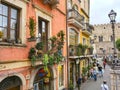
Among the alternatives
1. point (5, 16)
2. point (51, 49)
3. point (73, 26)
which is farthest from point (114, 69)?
point (73, 26)

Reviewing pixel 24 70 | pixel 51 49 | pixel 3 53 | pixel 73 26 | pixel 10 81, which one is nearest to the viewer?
pixel 3 53

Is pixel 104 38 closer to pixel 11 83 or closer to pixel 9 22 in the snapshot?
pixel 11 83

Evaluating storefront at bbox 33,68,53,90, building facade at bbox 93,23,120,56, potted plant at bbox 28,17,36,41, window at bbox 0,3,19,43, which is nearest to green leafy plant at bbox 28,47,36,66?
potted plant at bbox 28,17,36,41

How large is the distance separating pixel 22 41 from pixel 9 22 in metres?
1.33

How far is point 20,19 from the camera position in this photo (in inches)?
430

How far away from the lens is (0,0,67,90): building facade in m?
9.77

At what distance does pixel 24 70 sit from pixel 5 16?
297 centimetres

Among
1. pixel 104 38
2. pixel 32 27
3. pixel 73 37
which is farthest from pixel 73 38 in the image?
pixel 104 38

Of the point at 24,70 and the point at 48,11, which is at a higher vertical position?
the point at 48,11

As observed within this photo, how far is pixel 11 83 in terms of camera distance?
34.1 ft

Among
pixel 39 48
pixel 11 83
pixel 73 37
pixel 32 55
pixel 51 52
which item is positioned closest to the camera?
pixel 11 83

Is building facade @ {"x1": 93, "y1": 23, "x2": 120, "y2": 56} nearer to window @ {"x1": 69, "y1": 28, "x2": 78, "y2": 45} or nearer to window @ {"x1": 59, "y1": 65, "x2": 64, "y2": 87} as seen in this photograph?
A: window @ {"x1": 69, "y1": 28, "x2": 78, "y2": 45}

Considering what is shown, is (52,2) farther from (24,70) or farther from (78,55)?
(78,55)

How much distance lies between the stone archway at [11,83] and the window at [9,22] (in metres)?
1.89
